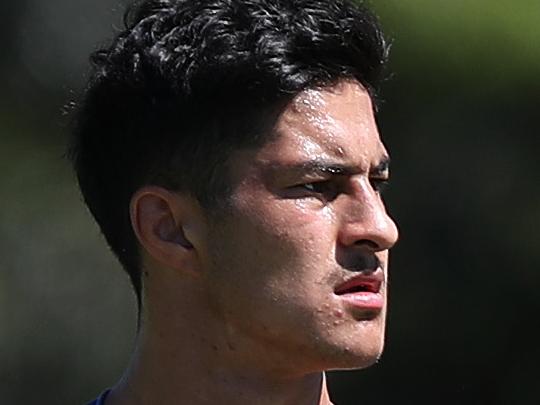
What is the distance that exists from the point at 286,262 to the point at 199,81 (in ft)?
1.22

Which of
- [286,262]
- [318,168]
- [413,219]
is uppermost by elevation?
[318,168]

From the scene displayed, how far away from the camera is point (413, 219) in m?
6.93

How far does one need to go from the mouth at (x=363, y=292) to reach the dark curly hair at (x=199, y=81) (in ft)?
0.91

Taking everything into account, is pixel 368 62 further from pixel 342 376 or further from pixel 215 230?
pixel 342 376

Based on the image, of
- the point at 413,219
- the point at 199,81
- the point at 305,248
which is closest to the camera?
the point at 305,248

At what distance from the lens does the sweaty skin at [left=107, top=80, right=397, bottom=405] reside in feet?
9.84

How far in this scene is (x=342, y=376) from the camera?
704 cm

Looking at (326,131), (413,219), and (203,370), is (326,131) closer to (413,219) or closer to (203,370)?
(203,370)

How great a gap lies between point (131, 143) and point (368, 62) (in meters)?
0.47

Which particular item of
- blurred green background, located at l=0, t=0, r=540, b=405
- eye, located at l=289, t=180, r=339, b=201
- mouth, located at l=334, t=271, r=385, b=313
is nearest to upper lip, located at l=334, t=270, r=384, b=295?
mouth, located at l=334, t=271, r=385, b=313

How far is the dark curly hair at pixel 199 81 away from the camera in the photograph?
3094 mm

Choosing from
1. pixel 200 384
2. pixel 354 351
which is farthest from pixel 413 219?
pixel 354 351

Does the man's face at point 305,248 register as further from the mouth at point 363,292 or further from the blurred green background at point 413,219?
the blurred green background at point 413,219

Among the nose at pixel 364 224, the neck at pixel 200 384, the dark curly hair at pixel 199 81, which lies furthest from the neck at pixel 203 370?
the nose at pixel 364 224
